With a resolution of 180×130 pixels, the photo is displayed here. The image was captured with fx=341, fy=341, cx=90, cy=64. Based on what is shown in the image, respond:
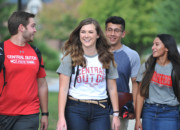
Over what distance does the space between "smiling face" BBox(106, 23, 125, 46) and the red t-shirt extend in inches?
58.2

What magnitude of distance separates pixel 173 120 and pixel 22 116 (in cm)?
197

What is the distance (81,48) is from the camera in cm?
405

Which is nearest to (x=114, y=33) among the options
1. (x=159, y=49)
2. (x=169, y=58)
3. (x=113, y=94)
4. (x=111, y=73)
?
(x=159, y=49)

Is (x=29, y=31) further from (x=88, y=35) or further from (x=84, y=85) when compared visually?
(x=84, y=85)

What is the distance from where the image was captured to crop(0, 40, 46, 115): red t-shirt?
371cm

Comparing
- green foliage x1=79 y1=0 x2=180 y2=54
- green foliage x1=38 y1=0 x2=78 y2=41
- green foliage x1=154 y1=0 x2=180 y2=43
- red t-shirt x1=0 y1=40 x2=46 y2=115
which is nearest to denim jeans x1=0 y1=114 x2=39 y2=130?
red t-shirt x1=0 y1=40 x2=46 y2=115

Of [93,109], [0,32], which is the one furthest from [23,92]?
[0,32]

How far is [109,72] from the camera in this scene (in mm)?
4082

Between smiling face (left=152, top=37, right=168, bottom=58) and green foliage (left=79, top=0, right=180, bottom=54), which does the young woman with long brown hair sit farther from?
green foliage (left=79, top=0, right=180, bottom=54)

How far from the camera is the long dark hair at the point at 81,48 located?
3.90 m

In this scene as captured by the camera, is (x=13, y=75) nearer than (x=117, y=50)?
Yes

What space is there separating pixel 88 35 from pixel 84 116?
93 centimetres

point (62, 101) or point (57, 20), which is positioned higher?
point (57, 20)

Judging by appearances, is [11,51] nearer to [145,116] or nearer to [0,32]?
[145,116]
